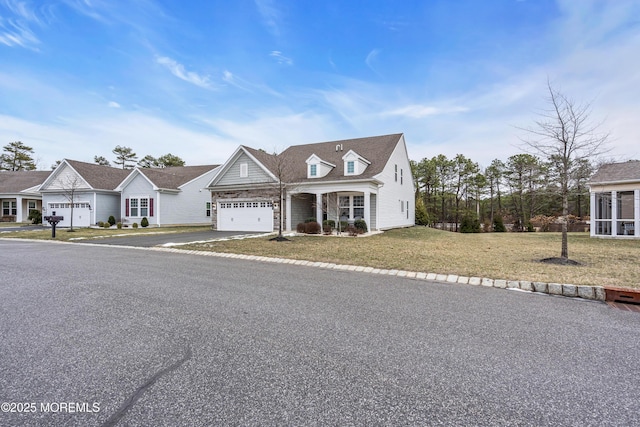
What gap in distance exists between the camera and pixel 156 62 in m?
14.8

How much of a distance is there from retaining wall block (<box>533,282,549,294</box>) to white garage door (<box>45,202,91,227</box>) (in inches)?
1207

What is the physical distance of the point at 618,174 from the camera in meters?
15.8

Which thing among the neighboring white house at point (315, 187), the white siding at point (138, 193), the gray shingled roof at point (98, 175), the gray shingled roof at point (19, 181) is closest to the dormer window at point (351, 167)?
the neighboring white house at point (315, 187)

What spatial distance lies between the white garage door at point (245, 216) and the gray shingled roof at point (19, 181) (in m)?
24.0

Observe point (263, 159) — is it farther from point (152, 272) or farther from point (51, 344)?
point (51, 344)

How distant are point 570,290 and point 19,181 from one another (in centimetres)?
4514

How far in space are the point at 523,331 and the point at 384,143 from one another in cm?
1936

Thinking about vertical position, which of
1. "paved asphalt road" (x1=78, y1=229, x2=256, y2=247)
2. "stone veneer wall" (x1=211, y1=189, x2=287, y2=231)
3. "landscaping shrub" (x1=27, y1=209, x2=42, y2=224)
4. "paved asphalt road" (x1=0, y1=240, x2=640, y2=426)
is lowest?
"paved asphalt road" (x1=0, y1=240, x2=640, y2=426)

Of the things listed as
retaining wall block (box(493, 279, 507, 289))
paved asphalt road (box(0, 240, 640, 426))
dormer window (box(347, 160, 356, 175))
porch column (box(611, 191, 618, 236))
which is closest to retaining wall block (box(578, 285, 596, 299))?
paved asphalt road (box(0, 240, 640, 426))

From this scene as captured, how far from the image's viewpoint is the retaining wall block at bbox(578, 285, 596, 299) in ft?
17.0

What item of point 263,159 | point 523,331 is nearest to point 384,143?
point 263,159

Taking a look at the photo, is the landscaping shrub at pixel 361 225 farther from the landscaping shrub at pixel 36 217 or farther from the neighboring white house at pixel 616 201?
the landscaping shrub at pixel 36 217

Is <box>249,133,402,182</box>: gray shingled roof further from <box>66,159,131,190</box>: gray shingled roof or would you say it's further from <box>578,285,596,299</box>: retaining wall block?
<box>66,159,131,190</box>: gray shingled roof

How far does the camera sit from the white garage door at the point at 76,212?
25.6 metres
